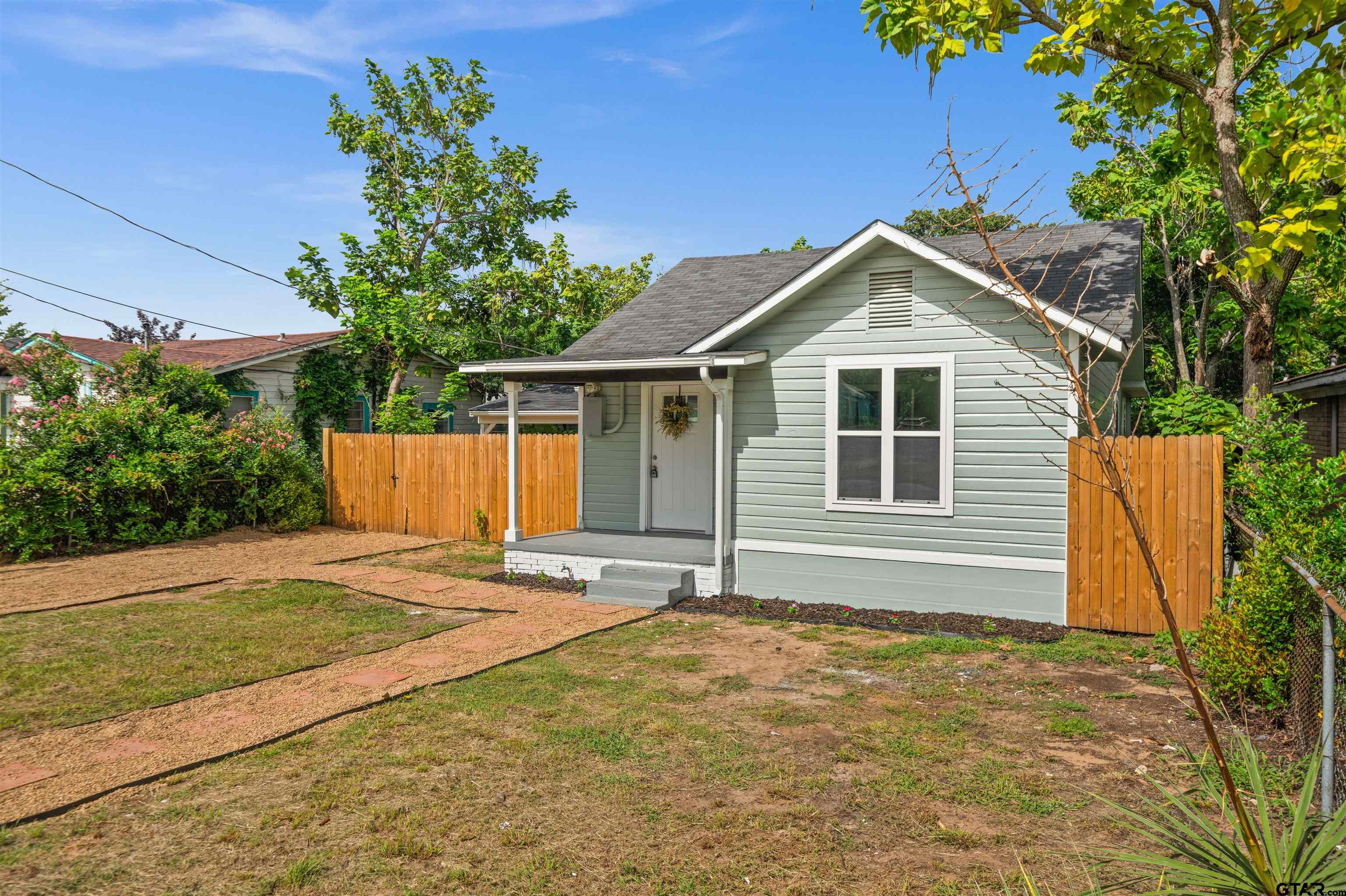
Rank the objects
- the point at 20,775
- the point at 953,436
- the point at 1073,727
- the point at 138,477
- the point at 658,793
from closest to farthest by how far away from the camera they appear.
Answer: the point at 658,793, the point at 20,775, the point at 1073,727, the point at 953,436, the point at 138,477

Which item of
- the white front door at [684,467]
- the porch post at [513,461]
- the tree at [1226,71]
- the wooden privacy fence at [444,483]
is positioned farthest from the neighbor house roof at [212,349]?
the tree at [1226,71]

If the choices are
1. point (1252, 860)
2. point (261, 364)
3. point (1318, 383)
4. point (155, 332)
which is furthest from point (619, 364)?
point (155, 332)

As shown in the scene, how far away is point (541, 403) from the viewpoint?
20078 millimetres

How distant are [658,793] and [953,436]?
5560mm

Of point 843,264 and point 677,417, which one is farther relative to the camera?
point 677,417

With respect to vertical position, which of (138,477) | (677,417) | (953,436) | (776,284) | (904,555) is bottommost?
(904,555)

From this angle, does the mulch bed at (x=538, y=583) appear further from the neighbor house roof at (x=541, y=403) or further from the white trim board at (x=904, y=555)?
the neighbor house roof at (x=541, y=403)

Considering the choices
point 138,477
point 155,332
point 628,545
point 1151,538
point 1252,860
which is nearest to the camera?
point 1252,860

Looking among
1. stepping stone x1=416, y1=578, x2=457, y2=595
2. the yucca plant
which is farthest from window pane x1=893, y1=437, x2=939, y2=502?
the yucca plant

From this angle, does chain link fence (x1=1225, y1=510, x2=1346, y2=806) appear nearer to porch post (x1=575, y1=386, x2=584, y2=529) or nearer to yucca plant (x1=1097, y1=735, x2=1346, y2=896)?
yucca plant (x1=1097, y1=735, x2=1346, y2=896)

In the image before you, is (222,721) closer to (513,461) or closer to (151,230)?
(513,461)

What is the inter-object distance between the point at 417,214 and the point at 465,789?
20432mm

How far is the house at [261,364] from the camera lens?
1752 centimetres

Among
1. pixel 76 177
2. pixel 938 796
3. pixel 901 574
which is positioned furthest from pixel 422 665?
pixel 76 177
